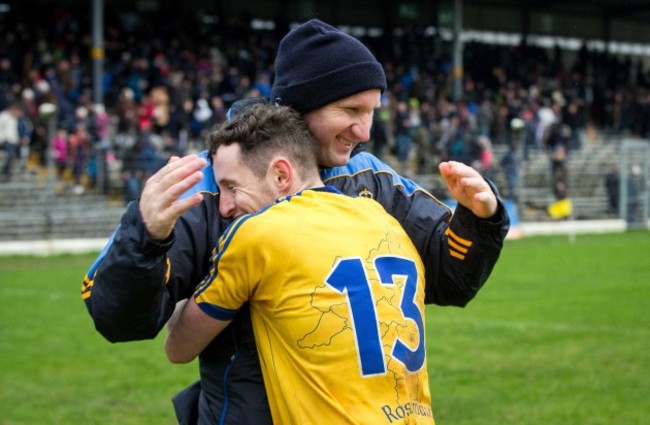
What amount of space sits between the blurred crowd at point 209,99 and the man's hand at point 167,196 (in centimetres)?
1776

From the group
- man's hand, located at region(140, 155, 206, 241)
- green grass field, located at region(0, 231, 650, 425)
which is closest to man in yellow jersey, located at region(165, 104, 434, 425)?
man's hand, located at region(140, 155, 206, 241)

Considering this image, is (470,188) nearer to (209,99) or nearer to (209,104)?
(209,104)

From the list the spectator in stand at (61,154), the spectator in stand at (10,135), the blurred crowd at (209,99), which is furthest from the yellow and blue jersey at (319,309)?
the spectator in stand at (61,154)

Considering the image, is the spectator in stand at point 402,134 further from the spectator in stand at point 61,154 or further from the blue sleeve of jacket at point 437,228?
the blue sleeve of jacket at point 437,228

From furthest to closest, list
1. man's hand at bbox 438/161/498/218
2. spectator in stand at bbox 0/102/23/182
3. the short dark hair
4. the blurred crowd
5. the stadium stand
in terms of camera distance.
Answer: the blurred crowd, the stadium stand, spectator in stand at bbox 0/102/23/182, man's hand at bbox 438/161/498/218, the short dark hair

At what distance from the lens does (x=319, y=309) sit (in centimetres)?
242

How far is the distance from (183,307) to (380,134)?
24049 mm

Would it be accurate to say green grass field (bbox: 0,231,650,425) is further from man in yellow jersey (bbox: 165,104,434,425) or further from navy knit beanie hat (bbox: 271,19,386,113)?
man in yellow jersey (bbox: 165,104,434,425)

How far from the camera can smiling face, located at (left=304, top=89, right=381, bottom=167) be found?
9.19 feet

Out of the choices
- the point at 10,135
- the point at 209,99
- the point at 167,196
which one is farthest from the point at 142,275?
the point at 209,99

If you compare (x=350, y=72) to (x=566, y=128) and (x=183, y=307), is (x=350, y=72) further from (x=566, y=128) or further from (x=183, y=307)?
(x=566, y=128)

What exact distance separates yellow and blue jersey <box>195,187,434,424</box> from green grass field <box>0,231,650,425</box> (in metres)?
4.42

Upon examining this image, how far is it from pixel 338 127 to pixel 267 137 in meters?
0.29

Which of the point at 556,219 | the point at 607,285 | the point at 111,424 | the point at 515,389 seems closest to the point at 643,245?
the point at 556,219
